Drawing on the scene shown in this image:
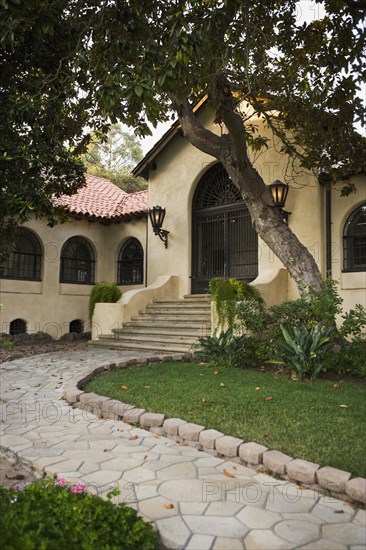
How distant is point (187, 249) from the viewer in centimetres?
1357

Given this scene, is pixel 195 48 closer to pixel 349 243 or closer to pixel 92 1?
pixel 92 1

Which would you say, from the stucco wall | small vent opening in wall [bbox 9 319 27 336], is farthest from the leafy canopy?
small vent opening in wall [bbox 9 319 27 336]

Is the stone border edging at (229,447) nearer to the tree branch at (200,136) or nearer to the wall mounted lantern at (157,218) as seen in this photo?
the tree branch at (200,136)

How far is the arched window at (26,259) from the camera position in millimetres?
13828

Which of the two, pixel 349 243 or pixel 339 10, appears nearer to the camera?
pixel 339 10

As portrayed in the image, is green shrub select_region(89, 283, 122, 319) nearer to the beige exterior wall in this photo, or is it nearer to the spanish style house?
the spanish style house

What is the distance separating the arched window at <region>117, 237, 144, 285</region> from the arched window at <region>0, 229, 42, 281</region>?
10.3 feet

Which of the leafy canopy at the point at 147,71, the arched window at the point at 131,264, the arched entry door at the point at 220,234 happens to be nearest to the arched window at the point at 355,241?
the leafy canopy at the point at 147,71

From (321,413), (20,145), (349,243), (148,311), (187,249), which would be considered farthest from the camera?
(187,249)

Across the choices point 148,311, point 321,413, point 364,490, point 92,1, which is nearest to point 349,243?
point 148,311

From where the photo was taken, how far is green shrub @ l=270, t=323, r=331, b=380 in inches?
258

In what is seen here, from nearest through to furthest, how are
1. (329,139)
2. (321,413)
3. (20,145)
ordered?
1. (321,413)
2. (20,145)
3. (329,139)

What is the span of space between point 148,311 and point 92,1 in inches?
319

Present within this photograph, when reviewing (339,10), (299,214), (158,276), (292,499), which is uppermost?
(339,10)
